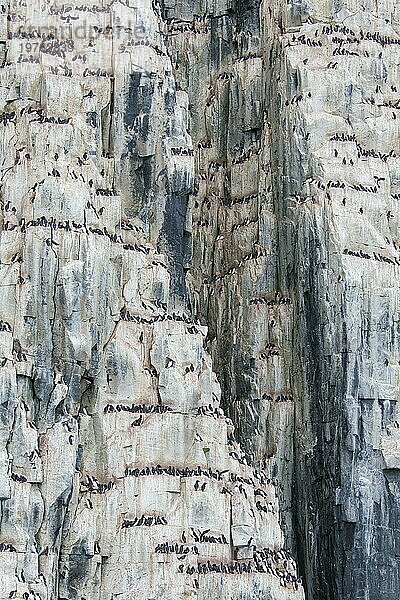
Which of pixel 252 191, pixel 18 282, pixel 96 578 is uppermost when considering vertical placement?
pixel 252 191

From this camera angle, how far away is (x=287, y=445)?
278 feet

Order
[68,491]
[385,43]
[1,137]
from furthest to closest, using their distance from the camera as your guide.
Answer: [385,43] → [1,137] → [68,491]

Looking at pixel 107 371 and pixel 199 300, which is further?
pixel 199 300

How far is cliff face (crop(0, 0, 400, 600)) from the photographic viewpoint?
249ft

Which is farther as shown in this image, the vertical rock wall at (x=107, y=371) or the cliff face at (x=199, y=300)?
the cliff face at (x=199, y=300)

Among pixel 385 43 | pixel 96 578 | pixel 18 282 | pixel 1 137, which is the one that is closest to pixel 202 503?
pixel 96 578

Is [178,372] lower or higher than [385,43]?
lower

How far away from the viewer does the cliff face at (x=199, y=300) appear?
249ft

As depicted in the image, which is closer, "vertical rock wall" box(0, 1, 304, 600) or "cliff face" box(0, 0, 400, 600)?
"vertical rock wall" box(0, 1, 304, 600)

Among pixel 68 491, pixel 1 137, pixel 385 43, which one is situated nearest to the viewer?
pixel 68 491

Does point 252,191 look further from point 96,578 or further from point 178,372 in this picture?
point 96,578

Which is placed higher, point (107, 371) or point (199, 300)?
point (199, 300)

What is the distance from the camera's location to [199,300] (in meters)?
89.7

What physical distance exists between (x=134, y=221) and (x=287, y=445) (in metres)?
11.2
